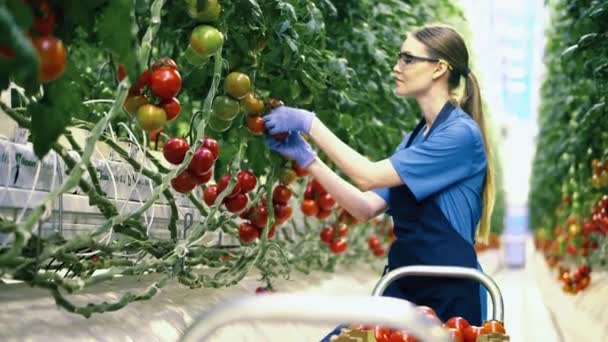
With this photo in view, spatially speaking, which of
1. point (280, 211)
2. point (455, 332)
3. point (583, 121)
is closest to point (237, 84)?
point (280, 211)

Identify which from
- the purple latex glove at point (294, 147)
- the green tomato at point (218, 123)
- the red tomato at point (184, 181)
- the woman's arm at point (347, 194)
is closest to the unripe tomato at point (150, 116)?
the red tomato at point (184, 181)

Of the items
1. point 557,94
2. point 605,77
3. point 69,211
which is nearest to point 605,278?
point 557,94

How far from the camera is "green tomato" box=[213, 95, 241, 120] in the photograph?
1.72 metres

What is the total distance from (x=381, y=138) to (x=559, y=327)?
222 centimetres

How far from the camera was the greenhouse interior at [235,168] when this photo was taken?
3.50ft

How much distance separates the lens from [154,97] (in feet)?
4.55

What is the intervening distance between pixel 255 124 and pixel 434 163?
447 mm

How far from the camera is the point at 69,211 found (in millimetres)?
1614

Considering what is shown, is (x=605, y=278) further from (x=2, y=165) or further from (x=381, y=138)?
(x=2, y=165)

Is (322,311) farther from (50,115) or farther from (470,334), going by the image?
(470,334)

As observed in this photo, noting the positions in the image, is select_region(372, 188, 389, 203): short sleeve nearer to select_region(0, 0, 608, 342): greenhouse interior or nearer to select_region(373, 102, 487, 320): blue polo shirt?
select_region(0, 0, 608, 342): greenhouse interior

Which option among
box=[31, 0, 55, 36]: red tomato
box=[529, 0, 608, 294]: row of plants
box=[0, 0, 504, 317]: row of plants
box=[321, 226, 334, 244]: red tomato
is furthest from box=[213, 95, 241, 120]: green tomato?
box=[321, 226, 334, 244]: red tomato

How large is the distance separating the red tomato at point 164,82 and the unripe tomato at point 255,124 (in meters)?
0.55

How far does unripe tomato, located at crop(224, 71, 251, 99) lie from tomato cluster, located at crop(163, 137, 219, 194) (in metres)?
0.12
